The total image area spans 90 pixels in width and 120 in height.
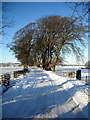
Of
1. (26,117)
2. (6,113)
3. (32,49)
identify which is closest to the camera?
(26,117)

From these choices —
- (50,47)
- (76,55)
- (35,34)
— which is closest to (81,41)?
(76,55)

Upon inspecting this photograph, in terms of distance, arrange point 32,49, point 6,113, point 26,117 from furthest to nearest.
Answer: point 32,49
point 6,113
point 26,117

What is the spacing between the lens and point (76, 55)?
66.8ft

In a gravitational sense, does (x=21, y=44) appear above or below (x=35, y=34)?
below

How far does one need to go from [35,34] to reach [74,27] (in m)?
10.9

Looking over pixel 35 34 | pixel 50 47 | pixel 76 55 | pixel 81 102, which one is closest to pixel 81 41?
pixel 76 55

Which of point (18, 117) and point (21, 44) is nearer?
point (18, 117)

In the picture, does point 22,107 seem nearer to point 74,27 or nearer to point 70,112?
point 70,112

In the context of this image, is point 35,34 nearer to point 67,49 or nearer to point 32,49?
point 32,49

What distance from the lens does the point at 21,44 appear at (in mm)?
25938

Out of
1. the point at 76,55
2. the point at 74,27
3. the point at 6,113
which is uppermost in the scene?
the point at 74,27

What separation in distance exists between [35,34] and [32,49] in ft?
12.5

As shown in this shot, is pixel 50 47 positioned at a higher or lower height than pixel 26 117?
higher

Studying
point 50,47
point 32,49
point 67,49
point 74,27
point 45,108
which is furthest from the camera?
point 32,49
